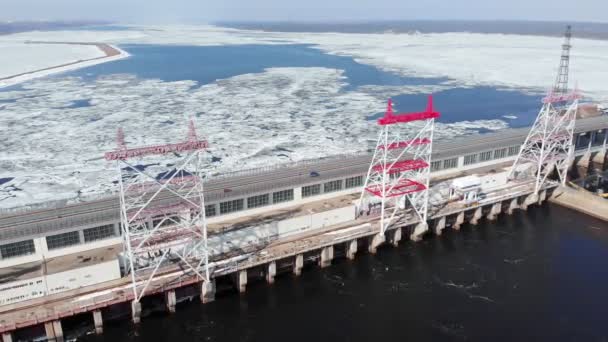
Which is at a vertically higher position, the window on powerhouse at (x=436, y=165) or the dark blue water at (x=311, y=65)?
the dark blue water at (x=311, y=65)

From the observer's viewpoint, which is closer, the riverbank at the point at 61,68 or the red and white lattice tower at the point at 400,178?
the red and white lattice tower at the point at 400,178

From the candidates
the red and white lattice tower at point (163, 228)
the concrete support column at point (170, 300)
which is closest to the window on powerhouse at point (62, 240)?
the red and white lattice tower at point (163, 228)

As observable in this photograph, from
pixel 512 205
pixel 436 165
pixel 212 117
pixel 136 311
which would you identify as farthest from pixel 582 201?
pixel 212 117

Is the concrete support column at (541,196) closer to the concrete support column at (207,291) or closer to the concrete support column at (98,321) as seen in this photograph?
the concrete support column at (207,291)

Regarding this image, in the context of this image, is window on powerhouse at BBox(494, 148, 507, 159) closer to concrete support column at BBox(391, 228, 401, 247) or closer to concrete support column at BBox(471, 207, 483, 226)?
concrete support column at BBox(471, 207, 483, 226)

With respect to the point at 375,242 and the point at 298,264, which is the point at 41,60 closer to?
the point at 298,264

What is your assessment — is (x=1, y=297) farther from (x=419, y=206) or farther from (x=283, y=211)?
(x=419, y=206)

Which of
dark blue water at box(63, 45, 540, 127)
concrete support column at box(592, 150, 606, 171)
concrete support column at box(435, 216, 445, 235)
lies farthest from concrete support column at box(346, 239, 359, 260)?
dark blue water at box(63, 45, 540, 127)
